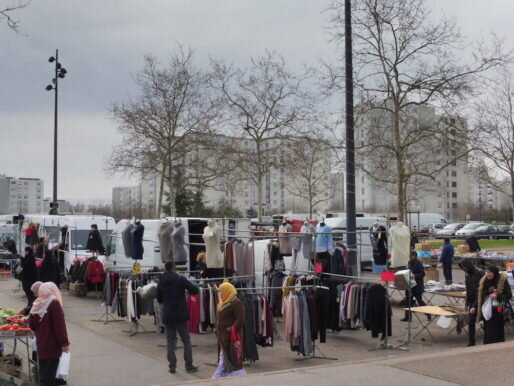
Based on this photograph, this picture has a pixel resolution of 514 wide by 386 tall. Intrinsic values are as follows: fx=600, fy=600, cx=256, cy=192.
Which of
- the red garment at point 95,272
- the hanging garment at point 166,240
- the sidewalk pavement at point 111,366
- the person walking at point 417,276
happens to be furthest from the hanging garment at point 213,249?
the red garment at point 95,272

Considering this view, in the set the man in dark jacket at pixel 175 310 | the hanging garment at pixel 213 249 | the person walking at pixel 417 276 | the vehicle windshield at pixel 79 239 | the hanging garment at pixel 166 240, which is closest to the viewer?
the man in dark jacket at pixel 175 310

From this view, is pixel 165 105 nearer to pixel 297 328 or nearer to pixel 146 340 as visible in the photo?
pixel 146 340

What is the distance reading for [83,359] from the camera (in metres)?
10.3

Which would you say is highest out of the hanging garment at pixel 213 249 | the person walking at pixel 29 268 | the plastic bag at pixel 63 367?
the hanging garment at pixel 213 249

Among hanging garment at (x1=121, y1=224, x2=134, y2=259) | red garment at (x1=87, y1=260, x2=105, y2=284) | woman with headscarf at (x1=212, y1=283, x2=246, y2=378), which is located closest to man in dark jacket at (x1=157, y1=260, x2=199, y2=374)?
woman with headscarf at (x1=212, y1=283, x2=246, y2=378)

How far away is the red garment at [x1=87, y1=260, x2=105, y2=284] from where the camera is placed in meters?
19.0

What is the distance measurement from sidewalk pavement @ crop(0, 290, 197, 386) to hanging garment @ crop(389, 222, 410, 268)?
4683 mm

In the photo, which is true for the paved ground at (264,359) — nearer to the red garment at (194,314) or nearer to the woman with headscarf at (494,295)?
the red garment at (194,314)

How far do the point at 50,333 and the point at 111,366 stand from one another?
259 centimetres

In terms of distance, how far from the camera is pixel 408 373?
25.5ft

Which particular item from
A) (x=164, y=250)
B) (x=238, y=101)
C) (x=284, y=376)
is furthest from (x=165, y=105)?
(x=284, y=376)

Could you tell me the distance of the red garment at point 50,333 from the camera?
750 centimetres

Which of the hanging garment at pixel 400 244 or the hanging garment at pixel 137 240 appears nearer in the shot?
the hanging garment at pixel 400 244

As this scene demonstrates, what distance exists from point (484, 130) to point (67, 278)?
17.9 metres
